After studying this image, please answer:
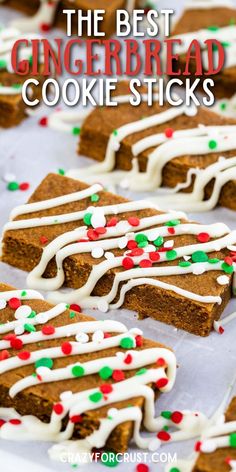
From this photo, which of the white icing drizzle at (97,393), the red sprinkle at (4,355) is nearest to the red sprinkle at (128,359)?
the white icing drizzle at (97,393)

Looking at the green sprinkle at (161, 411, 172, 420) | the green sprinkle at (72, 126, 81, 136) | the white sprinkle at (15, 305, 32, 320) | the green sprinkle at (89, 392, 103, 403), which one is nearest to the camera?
the green sprinkle at (89, 392, 103, 403)

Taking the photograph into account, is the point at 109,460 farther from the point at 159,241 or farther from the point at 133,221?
the point at 133,221

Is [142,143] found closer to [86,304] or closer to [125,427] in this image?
[86,304]

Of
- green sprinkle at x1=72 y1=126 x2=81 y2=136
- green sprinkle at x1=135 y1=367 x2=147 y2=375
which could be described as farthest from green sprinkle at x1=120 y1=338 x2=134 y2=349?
green sprinkle at x1=72 y1=126 x2=81 y2=136

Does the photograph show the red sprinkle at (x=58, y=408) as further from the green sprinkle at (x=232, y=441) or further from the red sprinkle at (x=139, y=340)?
the green sprinkle at (x=232, y=441)

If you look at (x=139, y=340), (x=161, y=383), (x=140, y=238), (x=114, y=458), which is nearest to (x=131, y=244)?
(x=140, y=238)

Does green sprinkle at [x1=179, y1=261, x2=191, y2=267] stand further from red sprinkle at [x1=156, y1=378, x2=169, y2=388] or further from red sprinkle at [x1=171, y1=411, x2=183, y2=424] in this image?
red sprinkle at [x1=171, y1=411, x2=183, y2=424]
